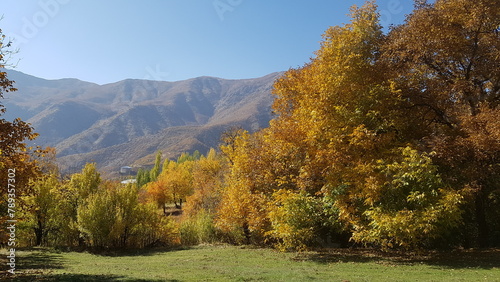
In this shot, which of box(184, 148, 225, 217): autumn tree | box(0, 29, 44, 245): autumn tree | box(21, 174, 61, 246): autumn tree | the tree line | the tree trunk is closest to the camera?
box(0, 29, 44, 245): autumn tree

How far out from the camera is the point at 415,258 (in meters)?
17.5

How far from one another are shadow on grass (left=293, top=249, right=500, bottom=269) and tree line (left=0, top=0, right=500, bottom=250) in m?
0.89

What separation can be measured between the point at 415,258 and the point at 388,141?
637 centimetres

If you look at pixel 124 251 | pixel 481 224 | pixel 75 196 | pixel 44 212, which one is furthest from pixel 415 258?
pixel 75 196

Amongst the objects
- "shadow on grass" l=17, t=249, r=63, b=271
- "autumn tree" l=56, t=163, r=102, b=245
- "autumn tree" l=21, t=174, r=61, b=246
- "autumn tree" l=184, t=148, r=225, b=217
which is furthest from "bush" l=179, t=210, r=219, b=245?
→ "shadow on grass" l=17, t=249, r=63, b=271

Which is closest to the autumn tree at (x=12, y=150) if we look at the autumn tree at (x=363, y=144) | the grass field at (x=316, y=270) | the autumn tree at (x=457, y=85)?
the grass field at (x=316, y=270)

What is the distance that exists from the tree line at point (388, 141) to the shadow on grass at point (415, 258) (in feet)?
2.93

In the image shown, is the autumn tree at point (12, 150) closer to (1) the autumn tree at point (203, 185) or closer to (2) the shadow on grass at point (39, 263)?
(2) the shadow on grass at point (39, 263)

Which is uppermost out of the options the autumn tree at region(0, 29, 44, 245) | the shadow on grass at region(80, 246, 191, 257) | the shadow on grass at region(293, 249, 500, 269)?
the autumn tree at region(0, 29, 44, 245)

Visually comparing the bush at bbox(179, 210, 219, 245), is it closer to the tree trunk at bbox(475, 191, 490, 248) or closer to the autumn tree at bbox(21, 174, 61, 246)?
the autumn tree at bbox(21, 174, 61, 246)

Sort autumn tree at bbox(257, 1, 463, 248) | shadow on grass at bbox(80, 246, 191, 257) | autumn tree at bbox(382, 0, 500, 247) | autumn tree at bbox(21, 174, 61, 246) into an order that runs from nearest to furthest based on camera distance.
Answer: autumn tree at bbox(257, 1, 463, 248) < autumn tree at bbox(382, 0, 500, 247) < shadow on grass at bbox(80, 246, 191, 257) < autumn tree at bbox(21, 174, 61, 246)

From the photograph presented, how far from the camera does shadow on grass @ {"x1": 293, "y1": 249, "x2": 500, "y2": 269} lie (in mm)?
15156

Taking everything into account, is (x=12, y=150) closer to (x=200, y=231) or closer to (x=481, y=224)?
(x=200, y=231)

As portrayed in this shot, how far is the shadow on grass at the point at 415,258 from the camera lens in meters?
15.2
